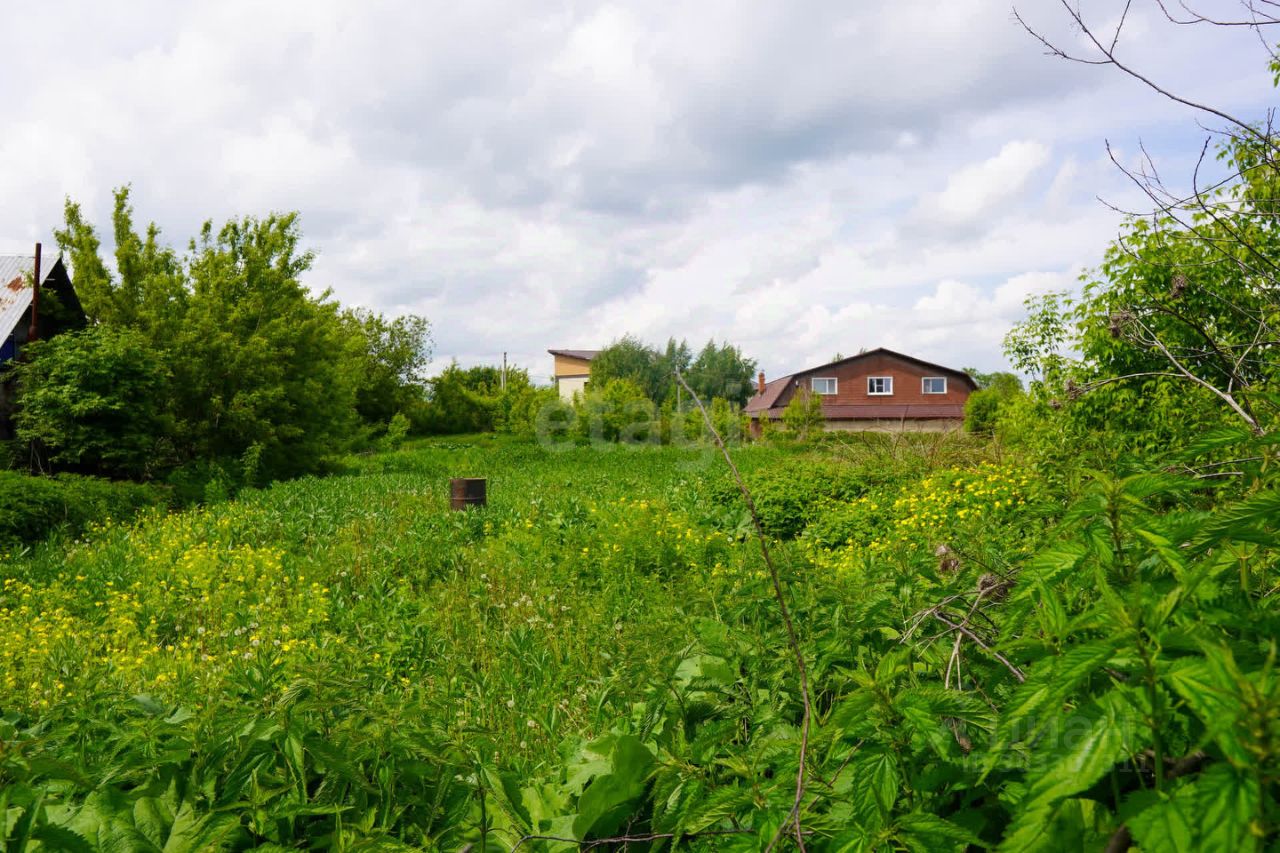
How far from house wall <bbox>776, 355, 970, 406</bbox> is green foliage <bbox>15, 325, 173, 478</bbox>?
31.8 meters

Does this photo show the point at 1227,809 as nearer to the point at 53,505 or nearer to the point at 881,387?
the point at 53,505

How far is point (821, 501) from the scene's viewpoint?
10102 millimetres

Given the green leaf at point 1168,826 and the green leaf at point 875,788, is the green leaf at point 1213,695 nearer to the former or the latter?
the green leaf at point 1168,826

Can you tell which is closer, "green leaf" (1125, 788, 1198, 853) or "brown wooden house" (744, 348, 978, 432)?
"green leaf" (1125, 788, 1198, 853)

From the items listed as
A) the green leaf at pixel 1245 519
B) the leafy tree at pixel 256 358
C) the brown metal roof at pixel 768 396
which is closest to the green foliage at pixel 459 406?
the brown metal roof at pixel 768 396

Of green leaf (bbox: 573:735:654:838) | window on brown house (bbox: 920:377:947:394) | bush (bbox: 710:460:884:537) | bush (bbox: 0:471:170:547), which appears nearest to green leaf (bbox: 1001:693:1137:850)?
green leaf (bbox: 573:735:654:838)

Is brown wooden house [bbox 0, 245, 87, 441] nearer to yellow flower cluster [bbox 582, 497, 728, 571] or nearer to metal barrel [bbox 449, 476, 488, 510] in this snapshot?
metal barrel [bbox 449, 476, 488, 510]

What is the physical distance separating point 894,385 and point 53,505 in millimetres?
37836

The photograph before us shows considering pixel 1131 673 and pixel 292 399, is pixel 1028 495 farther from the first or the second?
pixel 292 399

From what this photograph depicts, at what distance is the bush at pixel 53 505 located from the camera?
9422 mm

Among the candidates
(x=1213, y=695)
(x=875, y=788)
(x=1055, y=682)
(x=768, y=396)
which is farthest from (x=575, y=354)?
(x=1213, y=695)

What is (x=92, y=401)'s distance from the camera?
45.6 ft

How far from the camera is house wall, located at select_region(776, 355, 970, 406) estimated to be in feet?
134

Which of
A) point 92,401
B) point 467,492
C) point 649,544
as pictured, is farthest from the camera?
point 92,401
